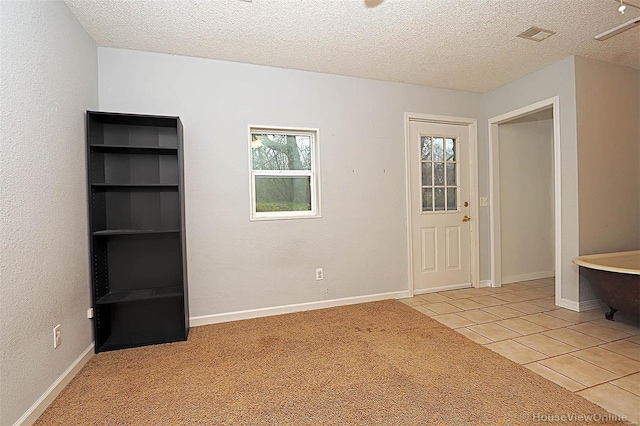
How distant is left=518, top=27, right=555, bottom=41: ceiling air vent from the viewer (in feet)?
8.39

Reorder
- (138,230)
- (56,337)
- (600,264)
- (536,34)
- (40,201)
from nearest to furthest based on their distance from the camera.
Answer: (40,201) → (56,337) → (138,230) → (536,34) → (600,264)

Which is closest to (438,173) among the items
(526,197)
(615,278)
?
(526,197)

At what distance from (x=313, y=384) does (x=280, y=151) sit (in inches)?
87.0

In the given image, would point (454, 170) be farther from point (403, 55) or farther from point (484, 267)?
point (403, 55)

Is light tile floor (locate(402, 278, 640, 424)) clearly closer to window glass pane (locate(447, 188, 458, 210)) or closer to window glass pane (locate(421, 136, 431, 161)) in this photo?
window glass pane (locate(447, 188, 458, 210))

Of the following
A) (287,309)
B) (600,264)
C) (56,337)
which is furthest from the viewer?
(287,309)

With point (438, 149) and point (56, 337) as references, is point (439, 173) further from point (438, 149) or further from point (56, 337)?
point (56, 337)

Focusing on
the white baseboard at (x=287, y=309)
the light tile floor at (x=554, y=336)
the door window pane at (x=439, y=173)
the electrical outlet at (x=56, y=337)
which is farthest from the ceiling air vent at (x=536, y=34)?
the electrical outlet at (x=56, y=337)

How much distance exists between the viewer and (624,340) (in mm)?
2396

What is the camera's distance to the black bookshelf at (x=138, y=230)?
8.20 feet

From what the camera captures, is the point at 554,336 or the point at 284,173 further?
the point at 284,173

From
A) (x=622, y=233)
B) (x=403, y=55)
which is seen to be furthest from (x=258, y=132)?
(x=622, y=233)

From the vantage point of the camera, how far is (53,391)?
1806mm

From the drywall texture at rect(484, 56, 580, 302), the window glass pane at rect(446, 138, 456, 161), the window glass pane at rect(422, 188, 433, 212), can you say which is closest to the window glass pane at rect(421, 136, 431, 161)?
the window glass pane at rect(446, 138, 456, 161)
